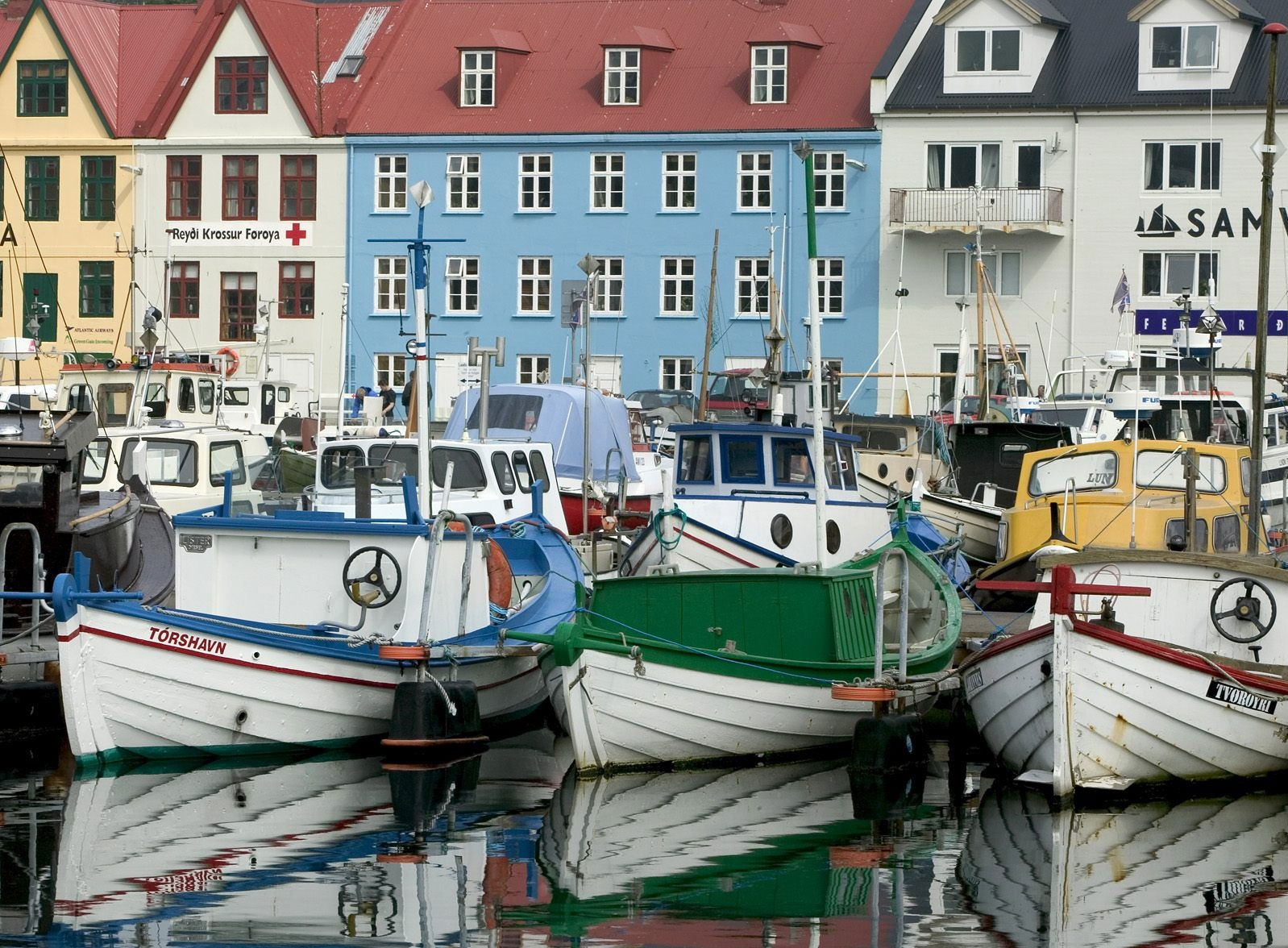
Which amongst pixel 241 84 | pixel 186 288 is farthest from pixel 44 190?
pixel 241 84

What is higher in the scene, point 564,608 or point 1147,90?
point 1147,90

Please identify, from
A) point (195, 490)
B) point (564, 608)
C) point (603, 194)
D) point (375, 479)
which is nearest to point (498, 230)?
point (603, 194)

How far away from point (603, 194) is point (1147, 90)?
12767mm

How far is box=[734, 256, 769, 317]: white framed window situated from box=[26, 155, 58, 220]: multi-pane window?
1726 centimetres

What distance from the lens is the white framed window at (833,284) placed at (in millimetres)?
48375

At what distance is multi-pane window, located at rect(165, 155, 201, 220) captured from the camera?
169ft

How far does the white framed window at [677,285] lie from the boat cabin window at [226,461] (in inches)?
902

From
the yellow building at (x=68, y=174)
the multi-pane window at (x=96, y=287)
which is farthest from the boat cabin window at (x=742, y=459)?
the multi-pane window at (x=96, y=287)

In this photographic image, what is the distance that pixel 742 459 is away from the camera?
23250mm

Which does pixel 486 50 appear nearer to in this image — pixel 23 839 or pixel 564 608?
pixel 564 608

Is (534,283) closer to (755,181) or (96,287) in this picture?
(755,181)

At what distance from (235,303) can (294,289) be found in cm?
157

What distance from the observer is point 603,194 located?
49844 millimetres

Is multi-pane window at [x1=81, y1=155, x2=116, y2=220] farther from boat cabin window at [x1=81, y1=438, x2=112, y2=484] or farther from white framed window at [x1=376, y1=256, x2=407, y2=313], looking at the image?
boat cabin window at [x1=81, y1=438, x2=112, y2=484]
